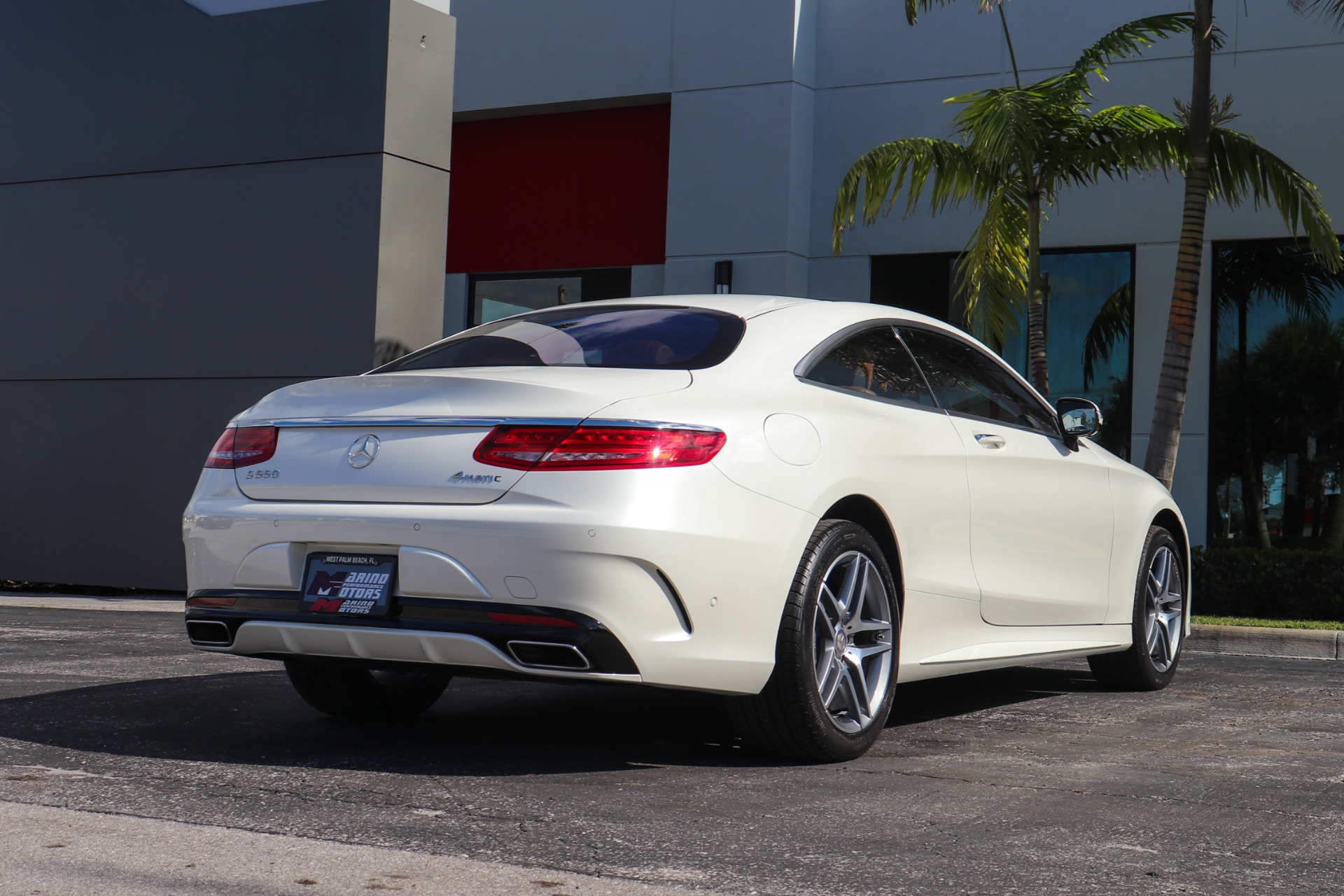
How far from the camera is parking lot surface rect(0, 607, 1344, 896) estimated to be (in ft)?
10.2

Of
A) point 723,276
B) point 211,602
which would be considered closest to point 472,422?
point 211,602

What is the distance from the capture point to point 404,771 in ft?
13.9

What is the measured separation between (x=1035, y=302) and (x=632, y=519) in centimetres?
943

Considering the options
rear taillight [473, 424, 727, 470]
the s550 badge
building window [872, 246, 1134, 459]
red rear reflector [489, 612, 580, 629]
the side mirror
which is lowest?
red rear reflector [489, 612, 580, 629]

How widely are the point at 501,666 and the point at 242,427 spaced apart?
121 cm

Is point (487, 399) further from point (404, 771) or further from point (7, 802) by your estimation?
point (7, 802)

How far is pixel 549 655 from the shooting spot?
3992mm

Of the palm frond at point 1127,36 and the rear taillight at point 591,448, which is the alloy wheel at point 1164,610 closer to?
the rear taillight at point 591,448

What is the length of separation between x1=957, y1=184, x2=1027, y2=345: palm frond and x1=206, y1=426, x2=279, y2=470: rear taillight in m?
8.97

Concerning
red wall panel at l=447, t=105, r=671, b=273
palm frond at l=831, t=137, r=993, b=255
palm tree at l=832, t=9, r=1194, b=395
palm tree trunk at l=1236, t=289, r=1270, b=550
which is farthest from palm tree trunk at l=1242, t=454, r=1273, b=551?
red wall panel at l=447, t=105, r=671, b=273

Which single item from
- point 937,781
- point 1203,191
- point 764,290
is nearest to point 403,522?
point 937,781

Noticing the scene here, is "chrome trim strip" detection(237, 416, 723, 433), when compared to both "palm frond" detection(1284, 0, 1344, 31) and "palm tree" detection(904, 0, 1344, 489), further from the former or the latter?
"palm frond" detection(1284, 0, 1344, 31)

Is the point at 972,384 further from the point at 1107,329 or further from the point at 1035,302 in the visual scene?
the point at 1107,329

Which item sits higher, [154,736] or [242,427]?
[242,427]
